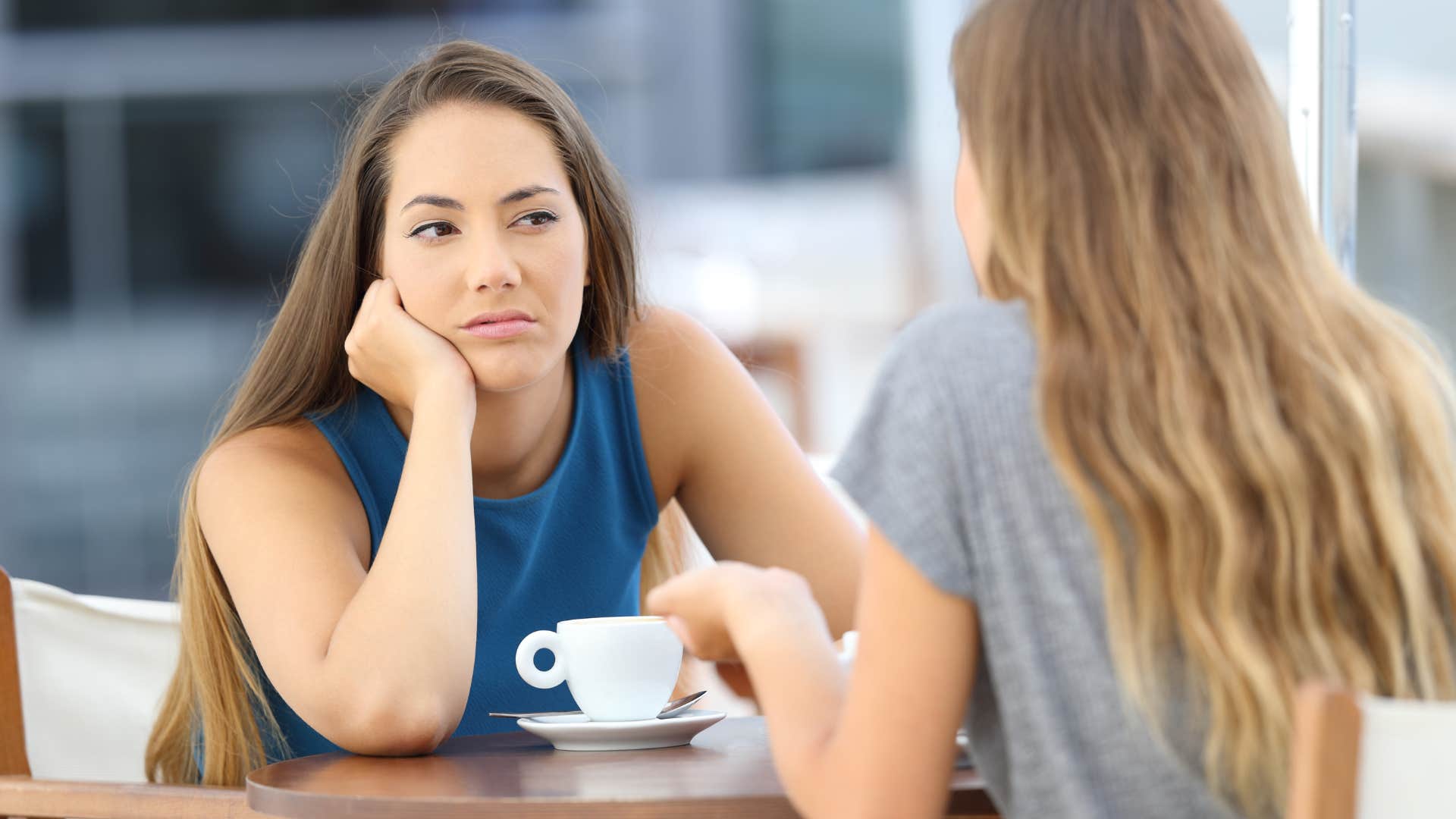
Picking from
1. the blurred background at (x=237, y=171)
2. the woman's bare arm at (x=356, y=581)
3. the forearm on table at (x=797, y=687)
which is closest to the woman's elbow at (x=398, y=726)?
the woman's bare arm at (x=356, y=581)

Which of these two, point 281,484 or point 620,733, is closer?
point 620,733

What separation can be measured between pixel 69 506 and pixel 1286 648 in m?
7.98

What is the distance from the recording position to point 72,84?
8242 mm

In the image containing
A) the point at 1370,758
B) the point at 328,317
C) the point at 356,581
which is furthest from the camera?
the point at 328,317

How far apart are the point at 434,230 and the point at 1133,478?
0.86 meters

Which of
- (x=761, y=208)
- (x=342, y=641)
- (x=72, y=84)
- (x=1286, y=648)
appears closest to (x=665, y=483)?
(x=342, y=641)

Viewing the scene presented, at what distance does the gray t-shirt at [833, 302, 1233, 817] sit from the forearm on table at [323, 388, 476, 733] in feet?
1.64

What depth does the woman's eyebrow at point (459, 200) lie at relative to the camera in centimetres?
148

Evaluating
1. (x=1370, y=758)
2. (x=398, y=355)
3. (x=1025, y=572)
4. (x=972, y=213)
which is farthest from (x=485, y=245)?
(x=1370, y=758)

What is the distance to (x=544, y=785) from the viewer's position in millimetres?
1016

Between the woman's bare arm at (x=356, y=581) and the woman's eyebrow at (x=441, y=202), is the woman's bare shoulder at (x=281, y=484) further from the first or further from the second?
the woman's eyebrow at (x=441, y=202)

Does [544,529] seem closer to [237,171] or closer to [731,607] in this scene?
[731,607]

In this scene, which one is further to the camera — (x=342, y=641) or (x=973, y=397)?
(x=342, y=641)

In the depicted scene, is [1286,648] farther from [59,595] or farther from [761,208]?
[761,208]
